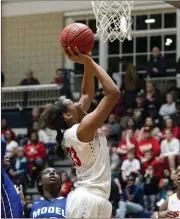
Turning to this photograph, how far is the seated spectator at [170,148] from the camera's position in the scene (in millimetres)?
13180

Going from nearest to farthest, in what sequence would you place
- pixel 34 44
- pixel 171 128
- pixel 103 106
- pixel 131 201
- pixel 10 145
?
pixel 103 106
pixel 131 201
pixel 171 128
pixel 10 145
pixel 34 44

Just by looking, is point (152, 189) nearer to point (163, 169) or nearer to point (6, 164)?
point (163, 169)

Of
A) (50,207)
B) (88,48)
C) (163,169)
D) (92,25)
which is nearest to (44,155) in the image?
(163,169)

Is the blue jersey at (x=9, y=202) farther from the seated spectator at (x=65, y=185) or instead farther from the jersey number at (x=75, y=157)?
the seated spectator at (x=65, y=185)

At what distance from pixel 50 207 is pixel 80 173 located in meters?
1.36

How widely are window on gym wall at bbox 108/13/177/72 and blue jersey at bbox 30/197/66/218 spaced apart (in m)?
10.3

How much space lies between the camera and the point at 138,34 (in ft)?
56.4

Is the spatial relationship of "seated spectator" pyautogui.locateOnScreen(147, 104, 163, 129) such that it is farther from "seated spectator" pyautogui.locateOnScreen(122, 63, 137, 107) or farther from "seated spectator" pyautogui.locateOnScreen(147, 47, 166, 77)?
"seated spectator" pyautogui.locateOnScreen(147, 47, 166, 77)

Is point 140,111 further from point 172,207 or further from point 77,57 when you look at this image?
point 77,57

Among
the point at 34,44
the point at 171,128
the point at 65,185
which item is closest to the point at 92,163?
the point at 65,185

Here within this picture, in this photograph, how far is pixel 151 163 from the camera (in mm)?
13242

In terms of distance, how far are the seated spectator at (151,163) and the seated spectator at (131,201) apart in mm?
649

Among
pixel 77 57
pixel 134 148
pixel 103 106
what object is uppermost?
pixel 77 57

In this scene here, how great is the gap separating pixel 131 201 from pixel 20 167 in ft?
9.55
